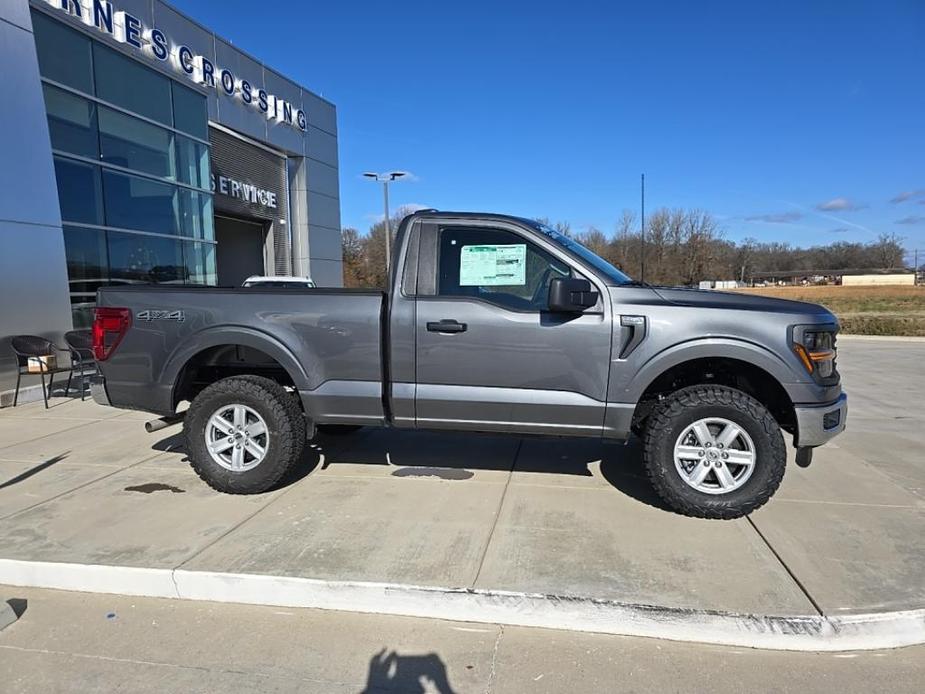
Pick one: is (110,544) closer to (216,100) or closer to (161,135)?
(161,135)

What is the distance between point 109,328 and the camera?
4.68 m

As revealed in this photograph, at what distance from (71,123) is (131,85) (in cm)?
199

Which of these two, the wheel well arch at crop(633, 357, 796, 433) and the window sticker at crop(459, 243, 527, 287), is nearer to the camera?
the wheel well arch at crop(633, 357, 796, 433)

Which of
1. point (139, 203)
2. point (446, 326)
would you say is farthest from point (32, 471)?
point (139, 203)

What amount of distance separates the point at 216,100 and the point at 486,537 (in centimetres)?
1448

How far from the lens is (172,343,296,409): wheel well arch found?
4715 mm

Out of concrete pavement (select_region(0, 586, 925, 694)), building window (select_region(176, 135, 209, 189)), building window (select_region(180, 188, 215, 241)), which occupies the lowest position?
concrete pavement (select_region(0, 586, 925, 694))

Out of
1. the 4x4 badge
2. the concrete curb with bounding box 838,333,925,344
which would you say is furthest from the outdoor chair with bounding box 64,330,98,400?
the concrete curb with bounding box 838,333,925,344

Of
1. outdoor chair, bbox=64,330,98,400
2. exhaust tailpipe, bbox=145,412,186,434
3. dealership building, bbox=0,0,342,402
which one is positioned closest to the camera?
exhaust tailpipe, bbox=145,412,186,434

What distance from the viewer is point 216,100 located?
14742mm

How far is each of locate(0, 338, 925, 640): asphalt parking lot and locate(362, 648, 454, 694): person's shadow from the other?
19.5 inches

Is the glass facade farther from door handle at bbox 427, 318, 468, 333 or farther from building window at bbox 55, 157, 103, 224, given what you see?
door handle at bbox 427, 318, 468, 333

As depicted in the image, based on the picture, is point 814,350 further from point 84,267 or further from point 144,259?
point 144,259

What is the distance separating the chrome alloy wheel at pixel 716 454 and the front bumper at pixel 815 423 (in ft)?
1.04
